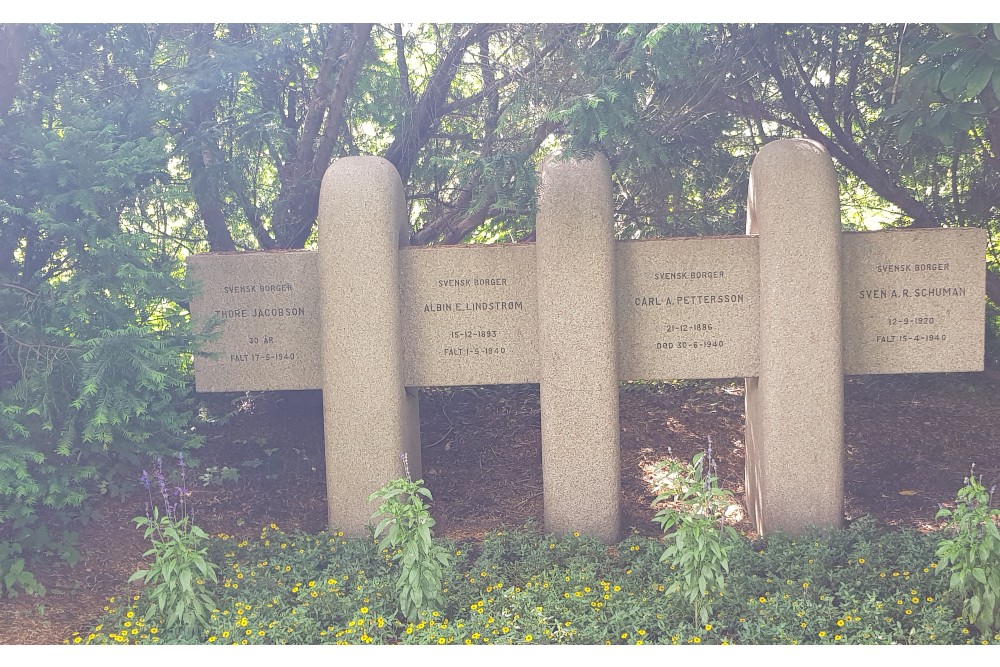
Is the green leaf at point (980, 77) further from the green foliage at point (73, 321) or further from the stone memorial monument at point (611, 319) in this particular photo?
the green foliage at point (73, 321)

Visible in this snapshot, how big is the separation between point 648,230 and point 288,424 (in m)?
4.41

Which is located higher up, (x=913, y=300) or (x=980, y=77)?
(x=980, y=77)

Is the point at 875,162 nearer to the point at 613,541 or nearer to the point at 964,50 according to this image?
the point at 964,50

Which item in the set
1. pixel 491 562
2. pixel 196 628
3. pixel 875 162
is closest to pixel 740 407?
pixel 875 162

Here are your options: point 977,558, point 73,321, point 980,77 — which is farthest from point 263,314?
point 980,77

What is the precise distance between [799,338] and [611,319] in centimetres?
144

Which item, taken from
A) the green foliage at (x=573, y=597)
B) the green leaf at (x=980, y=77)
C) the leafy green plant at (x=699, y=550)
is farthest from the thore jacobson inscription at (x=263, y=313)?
the green leaf at (x=980, y=77)

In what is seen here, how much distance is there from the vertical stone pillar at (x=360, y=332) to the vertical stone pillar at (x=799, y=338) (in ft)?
9.44

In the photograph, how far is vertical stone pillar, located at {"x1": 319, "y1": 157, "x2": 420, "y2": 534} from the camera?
6.42 metres

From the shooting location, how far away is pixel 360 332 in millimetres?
6441

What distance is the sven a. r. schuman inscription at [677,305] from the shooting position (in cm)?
659

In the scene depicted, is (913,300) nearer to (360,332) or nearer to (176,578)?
(360,332)

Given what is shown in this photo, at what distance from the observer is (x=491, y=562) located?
5941 millimetres

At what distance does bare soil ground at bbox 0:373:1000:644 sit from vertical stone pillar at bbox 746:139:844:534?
3.04 feet
